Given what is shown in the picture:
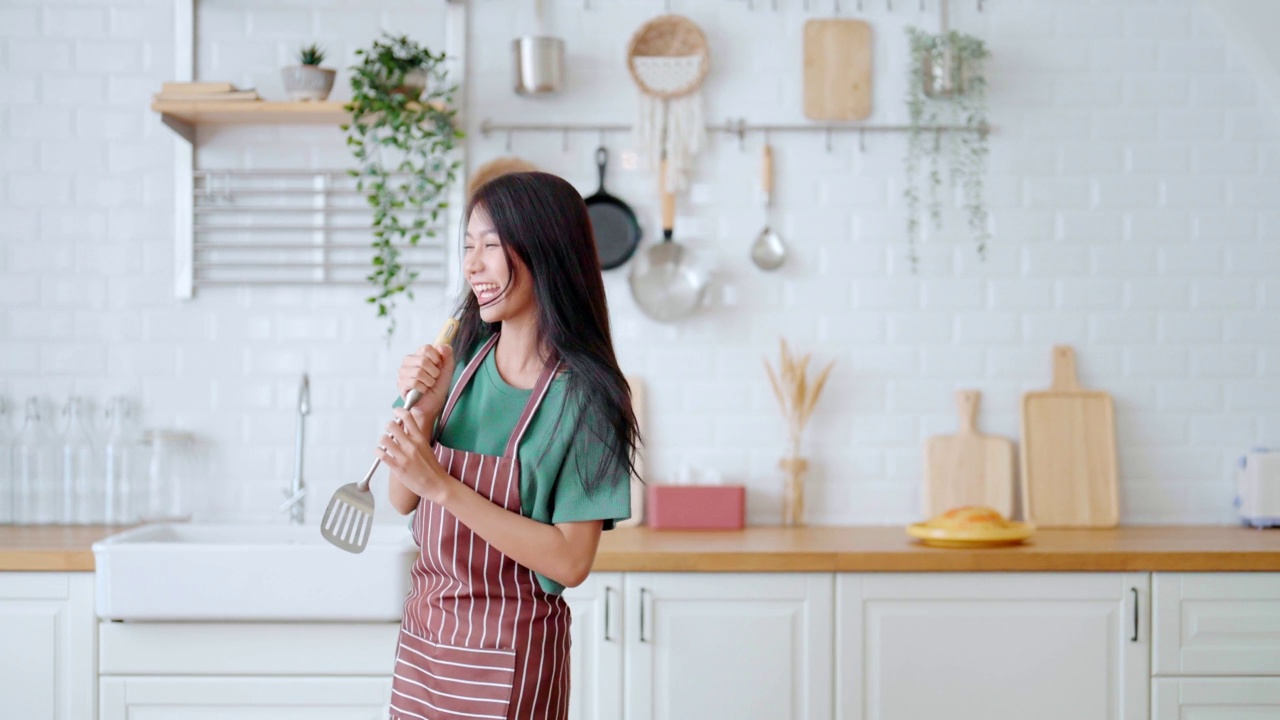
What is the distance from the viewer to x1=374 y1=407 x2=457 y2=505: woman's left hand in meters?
1.48

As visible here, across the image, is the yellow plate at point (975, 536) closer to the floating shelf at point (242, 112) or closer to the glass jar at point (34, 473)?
the floating shelf at point (242, 112)

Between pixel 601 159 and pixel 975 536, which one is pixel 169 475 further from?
pixel 975 536

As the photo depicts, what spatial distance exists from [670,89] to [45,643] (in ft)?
6.62

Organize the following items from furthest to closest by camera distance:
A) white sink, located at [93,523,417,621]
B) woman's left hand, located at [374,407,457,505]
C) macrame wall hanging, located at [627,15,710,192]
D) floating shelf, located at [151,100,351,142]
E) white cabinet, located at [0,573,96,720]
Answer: macrame wall hanging, located at [627,15,710,192] < floating shelf, located at [151,100,351,142] < white cabinet, located at [0,573,96,720] < white sink, located at [93,523,417,621] < woman's left hand, located at [374,407,457,505]

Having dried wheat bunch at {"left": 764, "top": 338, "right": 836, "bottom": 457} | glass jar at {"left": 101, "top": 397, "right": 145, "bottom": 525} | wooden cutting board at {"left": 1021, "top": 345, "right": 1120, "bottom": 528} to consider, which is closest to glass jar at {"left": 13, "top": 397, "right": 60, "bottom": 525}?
glass jar at {"left": 101, "top": 397, "right": 145, "bottom": 525}

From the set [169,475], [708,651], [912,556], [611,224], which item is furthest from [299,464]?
[912,556]

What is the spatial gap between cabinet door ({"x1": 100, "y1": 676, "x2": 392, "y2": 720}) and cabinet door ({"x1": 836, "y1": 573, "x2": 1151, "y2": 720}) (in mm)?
1050

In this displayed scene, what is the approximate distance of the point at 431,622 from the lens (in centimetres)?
158

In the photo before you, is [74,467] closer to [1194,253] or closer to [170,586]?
[170,586]

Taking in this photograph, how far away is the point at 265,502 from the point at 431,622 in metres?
1.81

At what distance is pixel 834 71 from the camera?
324 centimetres

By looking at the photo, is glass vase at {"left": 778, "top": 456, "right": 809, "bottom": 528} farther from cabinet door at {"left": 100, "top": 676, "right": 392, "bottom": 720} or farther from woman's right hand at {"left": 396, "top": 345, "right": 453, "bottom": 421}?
woman's right hand at {"left": 396, "top": 345, "right": 453, "bottom": 421}

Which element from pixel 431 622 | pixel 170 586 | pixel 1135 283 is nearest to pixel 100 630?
pixel 170 586

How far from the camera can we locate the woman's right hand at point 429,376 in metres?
1.60
